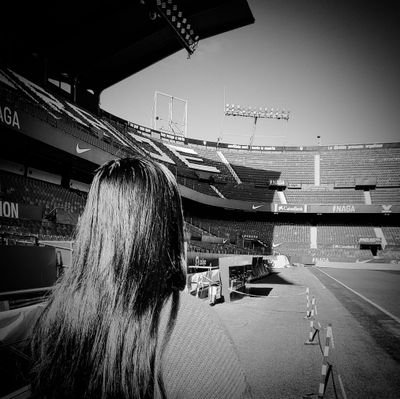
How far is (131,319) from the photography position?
1009 mm

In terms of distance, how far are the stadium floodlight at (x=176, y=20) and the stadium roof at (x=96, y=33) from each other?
0.33 meters

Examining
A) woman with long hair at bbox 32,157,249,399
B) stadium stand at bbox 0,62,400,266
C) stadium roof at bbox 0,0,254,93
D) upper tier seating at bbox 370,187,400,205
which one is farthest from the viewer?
upper tier seating at bbox 370,187,400,205

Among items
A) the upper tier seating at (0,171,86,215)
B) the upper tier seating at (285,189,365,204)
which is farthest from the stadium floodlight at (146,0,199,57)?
the upper tier seating at (285,189,365,204)

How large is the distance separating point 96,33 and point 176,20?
612cm

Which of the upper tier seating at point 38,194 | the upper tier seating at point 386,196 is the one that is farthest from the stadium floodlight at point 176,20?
the upper tier seating at point 386,196

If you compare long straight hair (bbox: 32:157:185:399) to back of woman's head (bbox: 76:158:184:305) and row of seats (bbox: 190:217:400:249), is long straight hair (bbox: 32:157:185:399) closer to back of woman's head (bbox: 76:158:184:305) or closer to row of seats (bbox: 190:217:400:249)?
back of woman's head (bbox: 76:158:184:305)

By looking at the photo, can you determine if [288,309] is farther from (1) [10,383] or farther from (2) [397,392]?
(1) [10,383]

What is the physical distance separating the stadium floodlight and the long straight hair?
20.4m

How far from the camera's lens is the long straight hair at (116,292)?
38.4 inches

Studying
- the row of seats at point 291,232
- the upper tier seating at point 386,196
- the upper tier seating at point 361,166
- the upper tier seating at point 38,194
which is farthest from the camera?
the upper tier seating at point 361,166

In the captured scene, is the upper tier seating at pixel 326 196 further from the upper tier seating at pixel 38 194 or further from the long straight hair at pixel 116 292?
the long straight hair at pixel 116 292

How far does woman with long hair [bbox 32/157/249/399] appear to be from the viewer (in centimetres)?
96

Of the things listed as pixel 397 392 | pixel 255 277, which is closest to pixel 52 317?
pixel 397 392

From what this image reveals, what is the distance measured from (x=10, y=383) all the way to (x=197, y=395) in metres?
2.27
